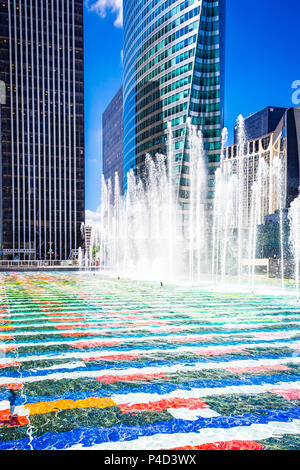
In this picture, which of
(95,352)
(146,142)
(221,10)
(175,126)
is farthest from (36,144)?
(95,352)

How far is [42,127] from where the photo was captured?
84.8 meters

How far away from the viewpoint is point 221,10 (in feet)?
226

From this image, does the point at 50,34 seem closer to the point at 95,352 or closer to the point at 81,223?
the point at 81,223

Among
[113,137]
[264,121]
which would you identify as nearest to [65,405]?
[113,137]

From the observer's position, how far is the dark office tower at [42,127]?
270 ft

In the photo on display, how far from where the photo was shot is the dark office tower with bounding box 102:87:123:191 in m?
139

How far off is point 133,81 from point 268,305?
84.0 meters

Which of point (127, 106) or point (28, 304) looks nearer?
point (28, 304)

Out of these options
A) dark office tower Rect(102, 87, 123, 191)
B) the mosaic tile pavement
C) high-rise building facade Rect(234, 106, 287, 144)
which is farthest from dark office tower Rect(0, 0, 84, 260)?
high-rise building facade Rect(234, 106, 287, 144)

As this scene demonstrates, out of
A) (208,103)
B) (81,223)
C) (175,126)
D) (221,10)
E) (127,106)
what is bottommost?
(81,223)

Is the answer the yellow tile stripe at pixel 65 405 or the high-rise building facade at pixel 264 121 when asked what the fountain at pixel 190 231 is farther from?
the high-rise building facade at pixel 264 121

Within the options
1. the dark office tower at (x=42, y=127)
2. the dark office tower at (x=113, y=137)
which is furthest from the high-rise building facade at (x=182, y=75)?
the dark office tower at (x=113, y=137)

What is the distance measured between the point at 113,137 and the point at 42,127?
68.2 metres

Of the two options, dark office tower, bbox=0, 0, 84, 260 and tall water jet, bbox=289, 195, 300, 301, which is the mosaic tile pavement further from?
dark office tower, bbox=0, 0, 84, 260
